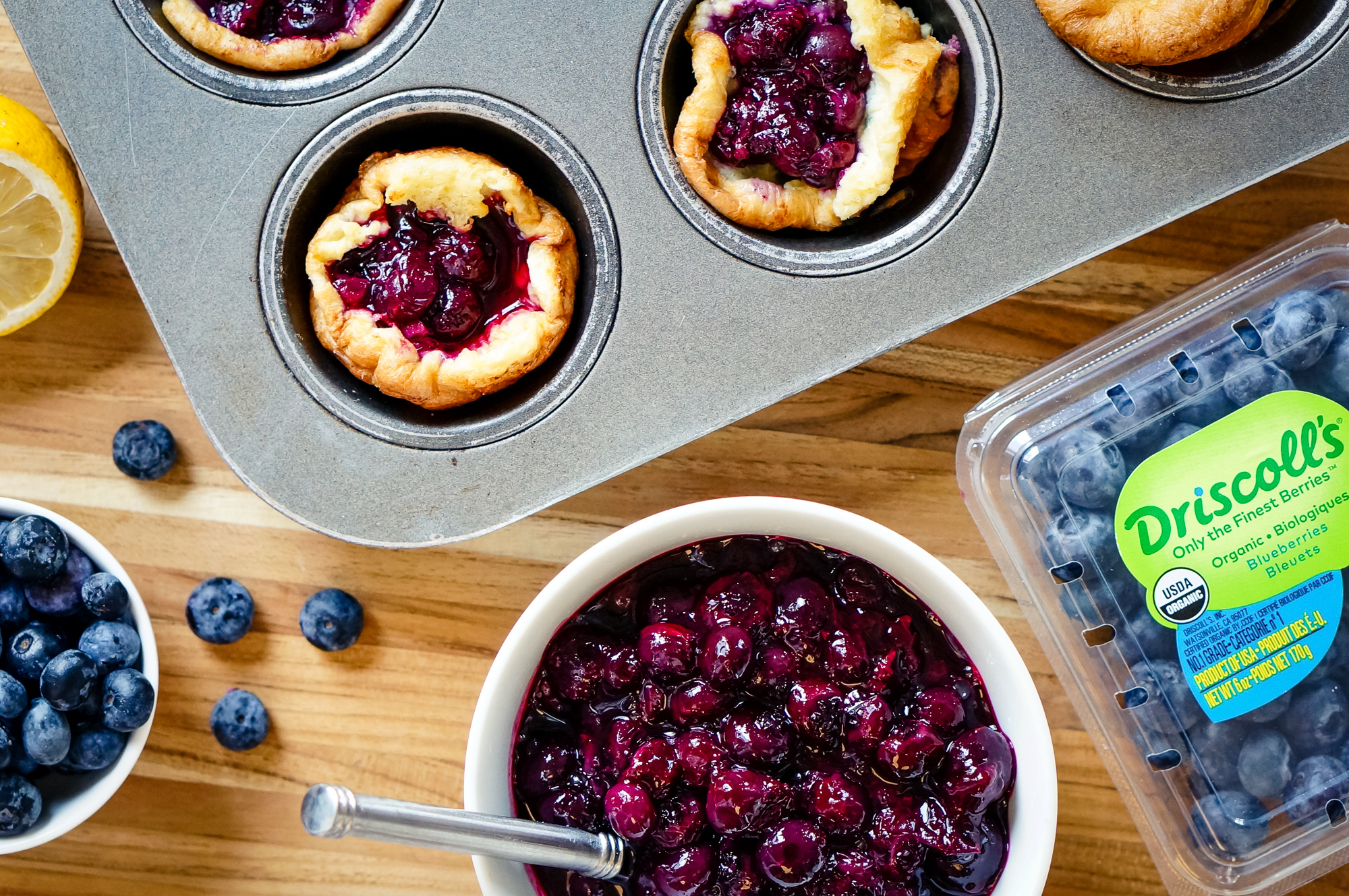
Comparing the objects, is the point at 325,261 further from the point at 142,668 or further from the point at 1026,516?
the point at 1026,516

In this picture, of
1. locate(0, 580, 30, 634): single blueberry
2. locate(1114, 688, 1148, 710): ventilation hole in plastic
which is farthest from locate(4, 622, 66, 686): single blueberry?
locate(1114, 688, 1148, 710): ventilation hole in plastic

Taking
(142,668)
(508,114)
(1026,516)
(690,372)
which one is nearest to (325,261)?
(508,114)

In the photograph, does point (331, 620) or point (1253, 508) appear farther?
point (331, 620)

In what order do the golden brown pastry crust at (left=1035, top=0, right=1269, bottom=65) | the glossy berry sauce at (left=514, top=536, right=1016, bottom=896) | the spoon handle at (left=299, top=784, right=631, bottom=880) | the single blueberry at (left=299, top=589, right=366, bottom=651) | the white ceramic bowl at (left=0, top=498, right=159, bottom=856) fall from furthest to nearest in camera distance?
1. the single blueberry at (left=299, top=589, right=366, bottom=651)
2. the white ceramic bowl at (left=0, top=498, right=159, bottom=856)
3. the golden brown pastry crust at (left=1035, top=0, right=1269, bottom=65)
4. the glossy berry sauce at (left=514, top=536, right=1016, bottom=896)
5. the spoon handle at (left=299, top=784, right=631, bottom=880)

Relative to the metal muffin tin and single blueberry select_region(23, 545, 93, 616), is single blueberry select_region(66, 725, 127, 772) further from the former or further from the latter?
the metal muffin tin

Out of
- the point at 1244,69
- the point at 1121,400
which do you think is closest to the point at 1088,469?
the point at 1121,400

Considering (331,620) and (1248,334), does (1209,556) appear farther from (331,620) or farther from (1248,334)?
(331,620)
